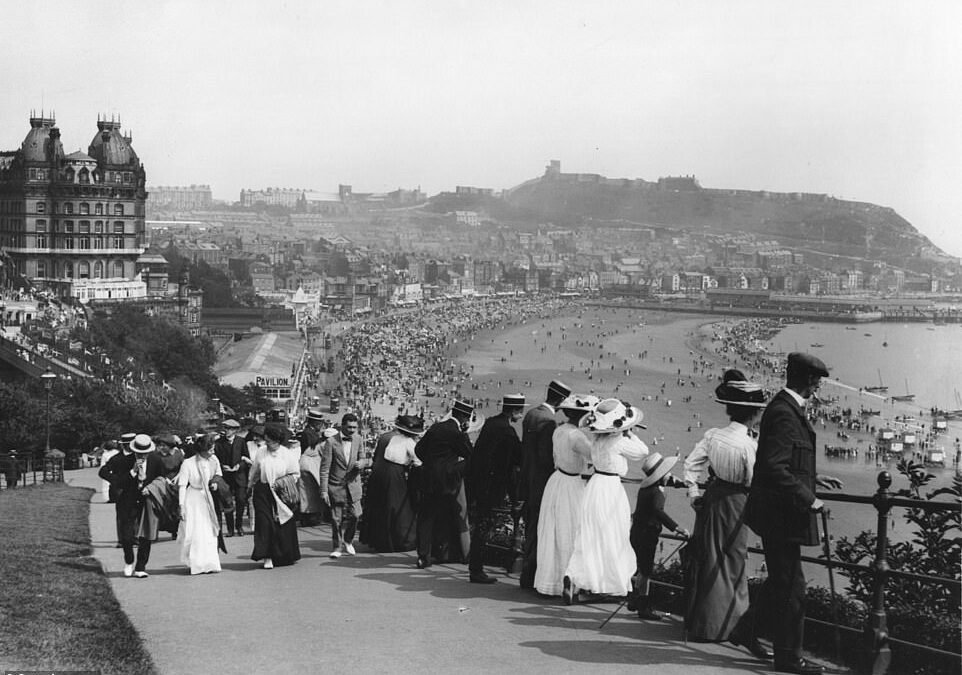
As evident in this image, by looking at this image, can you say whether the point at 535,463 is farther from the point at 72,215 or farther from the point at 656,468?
the point at 72,215

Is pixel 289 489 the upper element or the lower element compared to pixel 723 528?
lower

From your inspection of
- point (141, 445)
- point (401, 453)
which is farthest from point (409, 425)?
point (141, 445)

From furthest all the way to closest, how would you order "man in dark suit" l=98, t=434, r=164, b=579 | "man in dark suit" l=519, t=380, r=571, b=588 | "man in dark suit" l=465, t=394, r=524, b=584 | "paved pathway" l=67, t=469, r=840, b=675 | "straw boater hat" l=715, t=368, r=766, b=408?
"man in dark suit" l=98, t=434, r=164, b=579
"man in dark suit" l=465, t=394, r=524, b=584
"man in dark suit" l=519, t=380, r=571, b=588
"straw boater hat" l=715, t=368, r=766, b=408
"paved pathway" l=67, t=469, r=840, b=675

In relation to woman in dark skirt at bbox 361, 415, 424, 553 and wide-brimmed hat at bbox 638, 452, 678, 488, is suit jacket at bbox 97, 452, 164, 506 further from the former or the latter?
wide-brimmed hat at bbox 638, 452, 678, 488

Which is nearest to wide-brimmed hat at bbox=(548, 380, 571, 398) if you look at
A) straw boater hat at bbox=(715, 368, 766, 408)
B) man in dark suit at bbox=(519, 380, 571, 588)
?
man in dark suit at bbox=(519, 380, 571, 588)

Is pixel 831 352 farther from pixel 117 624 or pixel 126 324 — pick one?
pixel 117 624

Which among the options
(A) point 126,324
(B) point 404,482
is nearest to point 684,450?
(A) point 126,324

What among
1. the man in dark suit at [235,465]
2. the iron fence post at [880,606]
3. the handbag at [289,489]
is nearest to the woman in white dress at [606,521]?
the iron fence post at [880,606]
